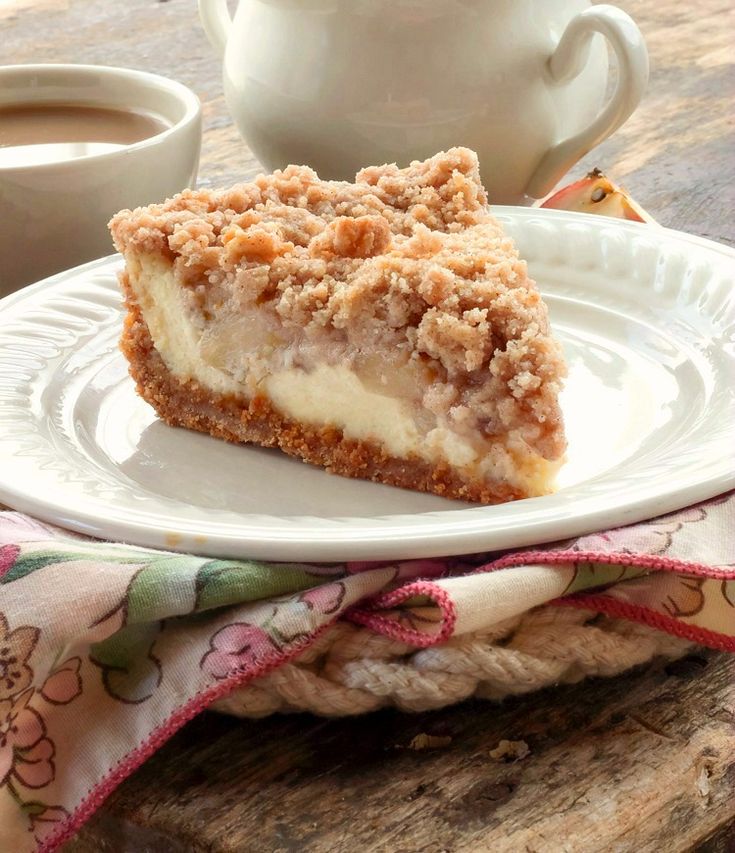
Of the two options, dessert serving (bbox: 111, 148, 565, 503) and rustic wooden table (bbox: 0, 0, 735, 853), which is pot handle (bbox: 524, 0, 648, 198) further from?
rustic wooden table (bbox: 0, 0, 735, 853)

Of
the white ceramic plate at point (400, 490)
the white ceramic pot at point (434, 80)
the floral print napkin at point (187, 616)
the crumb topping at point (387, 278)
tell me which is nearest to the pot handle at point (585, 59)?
the white ceramic pot at point (434, 80)

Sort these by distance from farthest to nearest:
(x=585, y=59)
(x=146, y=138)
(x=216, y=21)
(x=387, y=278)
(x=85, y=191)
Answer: (x=216, y=21) < (x=146, y=138) < (x=585, y=59) < (x=85, y=191) < (x=387, y=278)

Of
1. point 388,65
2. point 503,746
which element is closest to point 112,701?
point 503,746

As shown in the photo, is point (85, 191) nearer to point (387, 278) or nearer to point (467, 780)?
point (387, 278)

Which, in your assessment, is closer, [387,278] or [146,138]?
[387,278]

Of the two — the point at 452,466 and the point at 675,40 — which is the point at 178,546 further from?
the point at 675,40

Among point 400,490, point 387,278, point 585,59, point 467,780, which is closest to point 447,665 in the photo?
point 467,780

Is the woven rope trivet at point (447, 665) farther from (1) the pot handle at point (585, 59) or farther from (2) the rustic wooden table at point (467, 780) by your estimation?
(1) the pot handle at point (585, 59)
